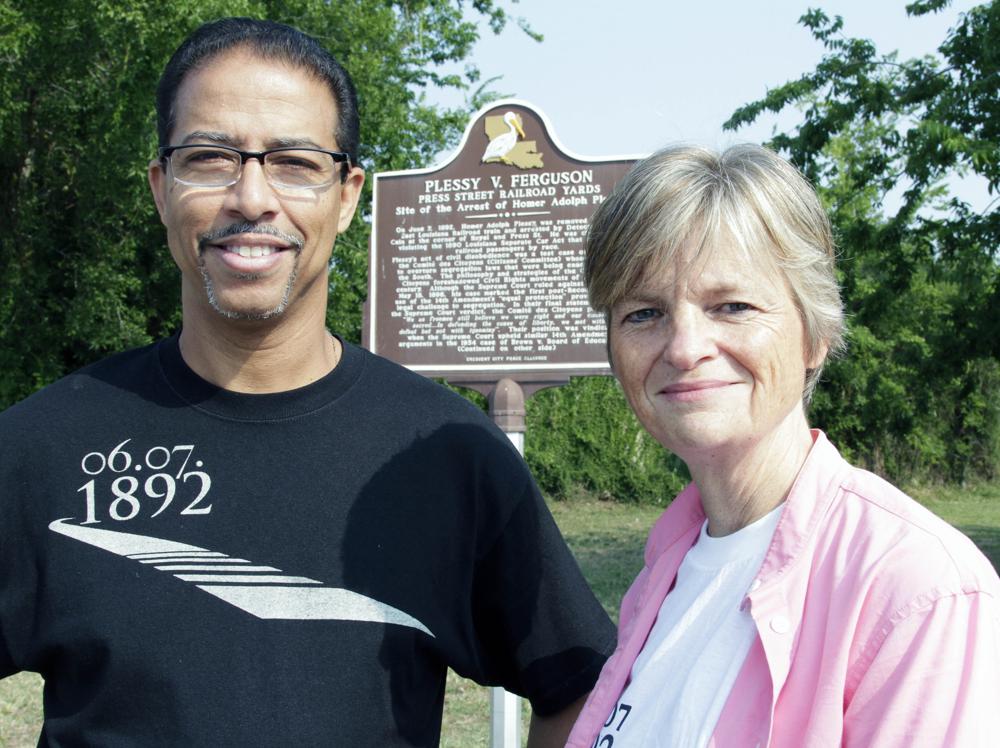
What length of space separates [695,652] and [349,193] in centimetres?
137

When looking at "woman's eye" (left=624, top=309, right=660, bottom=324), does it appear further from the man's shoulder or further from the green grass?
the green grass

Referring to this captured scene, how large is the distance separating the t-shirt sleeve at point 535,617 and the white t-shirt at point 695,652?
1.22 feet

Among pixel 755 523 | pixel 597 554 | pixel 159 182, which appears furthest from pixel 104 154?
pixel 755 523

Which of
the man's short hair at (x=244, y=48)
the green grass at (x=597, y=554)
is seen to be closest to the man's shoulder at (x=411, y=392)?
the man's short hair at (x=244, y=48)

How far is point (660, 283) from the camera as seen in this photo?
1.86 m

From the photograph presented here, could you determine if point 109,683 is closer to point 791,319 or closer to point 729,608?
point 729,608

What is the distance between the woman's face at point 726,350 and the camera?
70.8 inches

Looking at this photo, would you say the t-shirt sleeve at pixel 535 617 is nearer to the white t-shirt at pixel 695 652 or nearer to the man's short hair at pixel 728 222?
the white t-shirt at pixel 695 652

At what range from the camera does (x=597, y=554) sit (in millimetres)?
13562

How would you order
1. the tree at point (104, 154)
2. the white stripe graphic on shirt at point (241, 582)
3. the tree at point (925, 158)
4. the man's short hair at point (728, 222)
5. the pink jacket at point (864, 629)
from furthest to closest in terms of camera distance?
the tree at point (104, 154) → the tree at point (925, 158) → the white stripe graphic on shirt at point (241, 582) → the man's short hair at point (728, 222) → the pink jacket at point (864, 629)

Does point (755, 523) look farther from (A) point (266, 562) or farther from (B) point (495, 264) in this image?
(B) point (495, 264)

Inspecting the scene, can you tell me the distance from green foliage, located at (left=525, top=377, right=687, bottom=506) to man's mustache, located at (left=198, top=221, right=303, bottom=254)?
17.8 meters

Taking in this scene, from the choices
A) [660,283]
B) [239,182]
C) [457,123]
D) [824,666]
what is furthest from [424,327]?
[457,123]

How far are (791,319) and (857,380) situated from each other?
2158 centimetres
